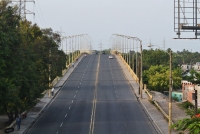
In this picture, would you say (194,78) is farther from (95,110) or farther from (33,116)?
(95,110)

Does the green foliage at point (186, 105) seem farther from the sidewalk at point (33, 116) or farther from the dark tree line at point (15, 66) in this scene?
→ the dark tree line at point (15, 66)

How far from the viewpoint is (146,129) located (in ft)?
140

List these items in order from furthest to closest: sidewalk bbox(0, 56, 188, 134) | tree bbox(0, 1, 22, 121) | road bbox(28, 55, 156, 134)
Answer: sidewalk bbox(0, 56, 188, 134)
road bbox(28, 55, 156, 134)
tree bbox(0, 1, 22, 121)

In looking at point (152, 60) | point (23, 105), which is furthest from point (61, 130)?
point (152, 60)

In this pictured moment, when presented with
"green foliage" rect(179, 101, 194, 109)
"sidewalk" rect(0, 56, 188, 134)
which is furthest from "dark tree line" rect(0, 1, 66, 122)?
"green foliage" rect(179, 101, 194, 109)

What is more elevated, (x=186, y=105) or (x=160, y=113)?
(x=186, y=105)

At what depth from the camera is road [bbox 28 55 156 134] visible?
4266 centimetres

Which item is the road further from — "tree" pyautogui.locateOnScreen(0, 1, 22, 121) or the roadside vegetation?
the roadside vegetation

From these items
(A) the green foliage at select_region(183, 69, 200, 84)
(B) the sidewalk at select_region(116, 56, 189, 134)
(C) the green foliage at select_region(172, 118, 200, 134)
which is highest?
(A) the green foliage at select_region(183, 69, 200, 84)

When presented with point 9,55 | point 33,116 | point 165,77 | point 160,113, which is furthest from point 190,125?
point 165,77

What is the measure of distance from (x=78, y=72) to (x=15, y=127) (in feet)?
174

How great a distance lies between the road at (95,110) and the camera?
42.7 meters

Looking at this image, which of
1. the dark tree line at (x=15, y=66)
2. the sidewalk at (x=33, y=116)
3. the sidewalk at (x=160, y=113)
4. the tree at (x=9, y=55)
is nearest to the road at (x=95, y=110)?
the sidewalk at (x=33, y=116)

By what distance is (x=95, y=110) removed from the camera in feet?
176
